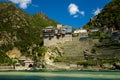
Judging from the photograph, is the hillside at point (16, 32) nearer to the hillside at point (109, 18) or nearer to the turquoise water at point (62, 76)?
the hillside at point (109, 18)

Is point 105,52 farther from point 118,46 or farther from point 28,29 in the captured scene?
point 28,29

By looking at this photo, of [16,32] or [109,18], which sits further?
[16,32]

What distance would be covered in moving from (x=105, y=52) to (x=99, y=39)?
899 centimetres

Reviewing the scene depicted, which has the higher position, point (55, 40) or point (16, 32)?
point (16, 32)

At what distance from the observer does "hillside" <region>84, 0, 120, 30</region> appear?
10004 centimetres

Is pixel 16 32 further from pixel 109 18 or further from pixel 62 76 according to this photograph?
pixel 62 76

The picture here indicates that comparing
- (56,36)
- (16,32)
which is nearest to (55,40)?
(56,36)

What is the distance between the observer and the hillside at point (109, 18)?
100037 millimetres

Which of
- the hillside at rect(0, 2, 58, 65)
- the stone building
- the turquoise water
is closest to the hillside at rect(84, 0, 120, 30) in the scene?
the stone building

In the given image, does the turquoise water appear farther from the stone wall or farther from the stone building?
the stone building

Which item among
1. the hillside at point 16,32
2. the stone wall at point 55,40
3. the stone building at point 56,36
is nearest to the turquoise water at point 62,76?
the stone wall at point 55,40

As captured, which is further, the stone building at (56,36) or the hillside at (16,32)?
the hillside at (16,32)

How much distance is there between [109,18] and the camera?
104m

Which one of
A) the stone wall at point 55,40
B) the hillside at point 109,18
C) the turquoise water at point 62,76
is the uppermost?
the hillside at point 109,18
